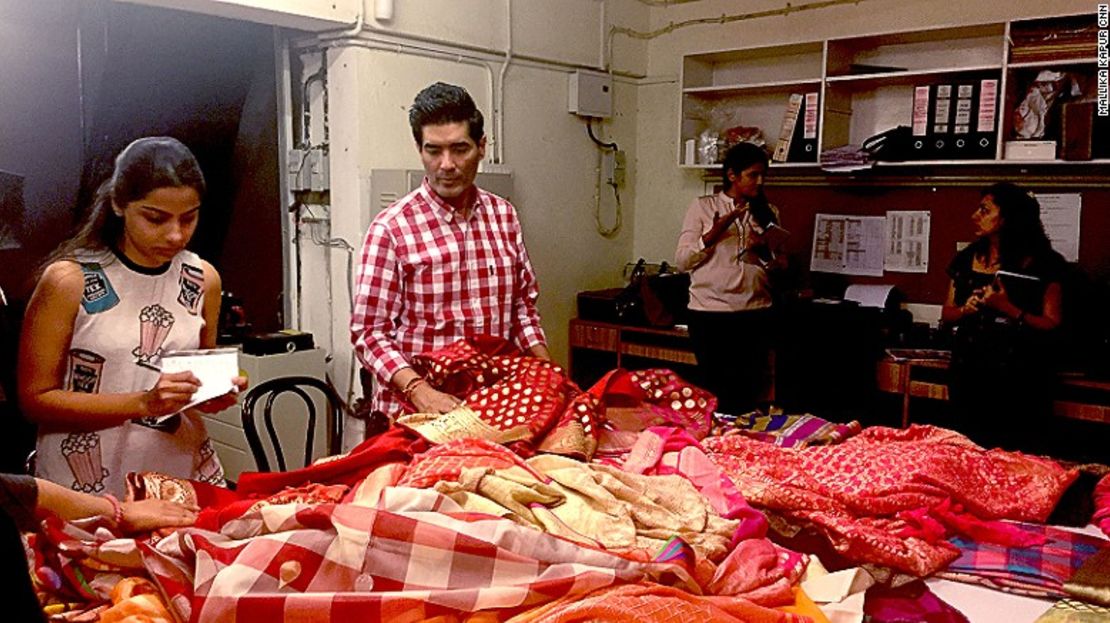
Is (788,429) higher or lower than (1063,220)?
lower

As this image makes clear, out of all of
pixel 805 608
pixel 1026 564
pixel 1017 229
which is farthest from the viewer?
pixel 1017 229

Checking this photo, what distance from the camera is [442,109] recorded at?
246 cm

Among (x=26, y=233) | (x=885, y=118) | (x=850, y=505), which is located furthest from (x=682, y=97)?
(x=850, y=505)

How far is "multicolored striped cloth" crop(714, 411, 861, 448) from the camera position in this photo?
2271 millimetres

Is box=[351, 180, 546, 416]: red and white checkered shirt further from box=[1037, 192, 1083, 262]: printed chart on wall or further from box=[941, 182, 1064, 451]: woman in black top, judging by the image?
box=[1037, 192, 1083, 262]: printed chart on wall

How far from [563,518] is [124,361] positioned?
3.29 feet

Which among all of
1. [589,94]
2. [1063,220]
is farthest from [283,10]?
[1063,220]

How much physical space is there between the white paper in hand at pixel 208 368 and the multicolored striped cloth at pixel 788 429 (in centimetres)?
117

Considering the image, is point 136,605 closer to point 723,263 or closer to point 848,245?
point 723,263

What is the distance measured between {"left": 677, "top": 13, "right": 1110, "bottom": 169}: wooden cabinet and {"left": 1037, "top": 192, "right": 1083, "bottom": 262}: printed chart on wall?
0.33 meters

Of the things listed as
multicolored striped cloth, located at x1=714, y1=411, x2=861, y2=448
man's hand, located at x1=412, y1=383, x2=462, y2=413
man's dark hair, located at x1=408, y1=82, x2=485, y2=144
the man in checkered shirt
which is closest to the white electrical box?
the man in checkered shirt

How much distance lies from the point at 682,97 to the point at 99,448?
12.7 ft

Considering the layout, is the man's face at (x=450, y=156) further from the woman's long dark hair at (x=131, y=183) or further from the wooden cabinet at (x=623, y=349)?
the wooden cabinet at (x=623, y=349)

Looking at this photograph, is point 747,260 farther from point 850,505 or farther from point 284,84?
point 850,505
